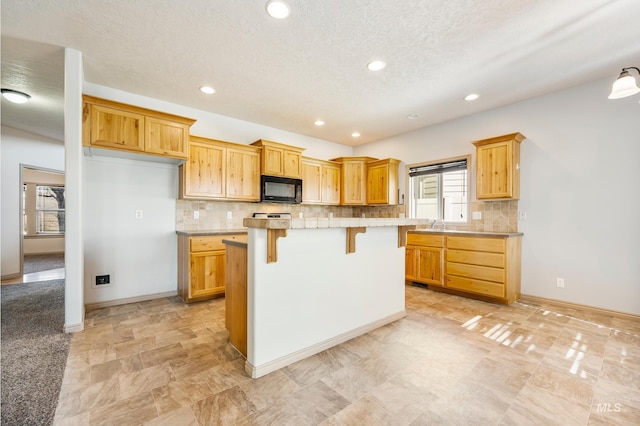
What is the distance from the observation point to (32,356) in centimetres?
214

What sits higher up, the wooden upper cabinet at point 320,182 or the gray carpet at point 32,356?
the wooden upper cabinet at point 320,182

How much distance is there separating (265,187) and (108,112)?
2078 millimetres

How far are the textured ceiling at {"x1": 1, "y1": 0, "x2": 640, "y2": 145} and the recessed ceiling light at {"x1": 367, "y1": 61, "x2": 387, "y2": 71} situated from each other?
0.07 metres

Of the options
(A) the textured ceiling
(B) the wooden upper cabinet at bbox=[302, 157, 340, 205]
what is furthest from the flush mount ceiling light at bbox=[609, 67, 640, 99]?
(B) the wooden upper cabinet at bbox=[302, 157, 340, 205]

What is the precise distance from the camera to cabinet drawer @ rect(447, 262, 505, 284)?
3434mm

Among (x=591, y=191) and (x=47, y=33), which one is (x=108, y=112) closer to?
(x=47, y=33)

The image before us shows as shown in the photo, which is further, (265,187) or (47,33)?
(265,187)

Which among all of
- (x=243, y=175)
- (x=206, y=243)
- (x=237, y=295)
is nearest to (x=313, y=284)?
(x=237, y=295)

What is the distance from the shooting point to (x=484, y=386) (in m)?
1.79

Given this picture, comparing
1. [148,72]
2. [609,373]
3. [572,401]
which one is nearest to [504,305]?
[609,373]

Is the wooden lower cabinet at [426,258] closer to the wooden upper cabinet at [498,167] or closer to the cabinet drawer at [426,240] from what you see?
the cabinet drawer at [426,240]

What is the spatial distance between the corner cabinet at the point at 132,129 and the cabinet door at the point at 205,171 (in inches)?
10.5

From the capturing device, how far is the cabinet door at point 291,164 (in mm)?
4477

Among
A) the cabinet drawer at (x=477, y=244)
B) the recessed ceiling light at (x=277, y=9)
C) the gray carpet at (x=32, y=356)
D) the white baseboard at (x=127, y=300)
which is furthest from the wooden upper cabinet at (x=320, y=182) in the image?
the gray carpet at (x=32, y=356)
